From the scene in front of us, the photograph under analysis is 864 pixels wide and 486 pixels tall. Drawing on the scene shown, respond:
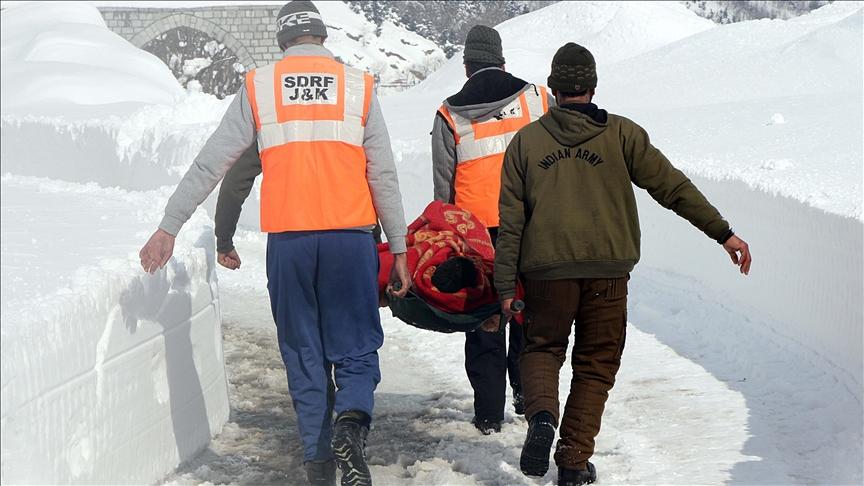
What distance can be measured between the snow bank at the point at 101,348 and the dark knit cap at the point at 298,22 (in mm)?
1030

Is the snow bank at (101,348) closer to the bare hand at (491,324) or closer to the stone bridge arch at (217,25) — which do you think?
the bare hand at (491,324)

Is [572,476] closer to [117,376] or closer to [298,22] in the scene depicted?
[117,376]

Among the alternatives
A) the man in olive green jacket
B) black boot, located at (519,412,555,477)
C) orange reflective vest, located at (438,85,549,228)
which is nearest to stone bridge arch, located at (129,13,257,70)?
orange reflective vest, located at (438,85,549,228)

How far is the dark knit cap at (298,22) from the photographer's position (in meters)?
4.42

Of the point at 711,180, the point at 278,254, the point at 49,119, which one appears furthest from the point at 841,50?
the point at 278,254

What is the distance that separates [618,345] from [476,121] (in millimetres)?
1360

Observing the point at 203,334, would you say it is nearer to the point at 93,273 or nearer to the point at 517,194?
the point at 93,273

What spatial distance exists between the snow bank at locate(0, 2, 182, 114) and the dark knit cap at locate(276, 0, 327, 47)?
13241mm

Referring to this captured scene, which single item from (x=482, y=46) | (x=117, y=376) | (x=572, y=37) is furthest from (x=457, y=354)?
(x=572, y=37)

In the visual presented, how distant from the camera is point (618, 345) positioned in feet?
14.3

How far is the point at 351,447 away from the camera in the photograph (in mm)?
4133

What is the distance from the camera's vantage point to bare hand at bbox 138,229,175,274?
4.20 metres

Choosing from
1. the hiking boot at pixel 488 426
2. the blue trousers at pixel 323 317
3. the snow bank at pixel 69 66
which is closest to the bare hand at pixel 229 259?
the blue trousers at pixel 323 317

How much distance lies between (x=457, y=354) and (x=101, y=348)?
11.2 feet
